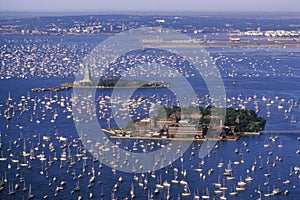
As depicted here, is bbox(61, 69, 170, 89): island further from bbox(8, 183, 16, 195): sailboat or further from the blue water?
bbox(8, 183, 16, 195): sailboat

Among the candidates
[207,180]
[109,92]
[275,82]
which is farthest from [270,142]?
[275,82]

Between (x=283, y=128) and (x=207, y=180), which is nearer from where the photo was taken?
(x=207, y=180)

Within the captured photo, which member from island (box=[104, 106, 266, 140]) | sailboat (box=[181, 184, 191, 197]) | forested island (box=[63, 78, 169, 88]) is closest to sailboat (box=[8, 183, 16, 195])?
sailboat (box=[181, 184, 191, 197])

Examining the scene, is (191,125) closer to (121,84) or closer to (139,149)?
(139,149)

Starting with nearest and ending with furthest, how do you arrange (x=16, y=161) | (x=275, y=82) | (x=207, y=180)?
(x=207, y=180) → (x=16, y=161) → (x=275, y=82)

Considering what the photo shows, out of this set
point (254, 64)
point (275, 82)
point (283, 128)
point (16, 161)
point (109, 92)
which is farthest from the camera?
point (254, 64)

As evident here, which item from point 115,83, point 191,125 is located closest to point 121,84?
point 115,83

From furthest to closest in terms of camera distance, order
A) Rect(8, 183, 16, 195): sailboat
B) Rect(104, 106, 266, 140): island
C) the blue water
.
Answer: Rect(104, 106, 266, 140): island, the blue water, Rect(8, 183, 16, 195): sailboat

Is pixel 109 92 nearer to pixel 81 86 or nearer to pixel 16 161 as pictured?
pixel 81 86
